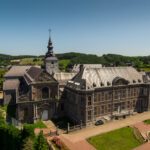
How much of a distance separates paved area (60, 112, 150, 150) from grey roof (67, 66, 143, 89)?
30.2 feet

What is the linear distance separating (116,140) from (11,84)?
125 feet

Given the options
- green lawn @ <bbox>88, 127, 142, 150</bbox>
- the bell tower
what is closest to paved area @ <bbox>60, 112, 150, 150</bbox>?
green lawn @ <bbox>88, 127, 142, 150</bbox>

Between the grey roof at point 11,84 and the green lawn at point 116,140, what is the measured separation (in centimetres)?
3177

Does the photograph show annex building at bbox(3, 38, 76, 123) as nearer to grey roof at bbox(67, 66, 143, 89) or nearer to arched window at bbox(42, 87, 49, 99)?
arched window at bbox(42, 87, 49, 99)

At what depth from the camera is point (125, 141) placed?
43.5m

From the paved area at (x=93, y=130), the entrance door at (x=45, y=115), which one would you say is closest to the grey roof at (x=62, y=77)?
the entrance door at (x=45, y=115)

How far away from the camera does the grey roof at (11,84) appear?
65.1m

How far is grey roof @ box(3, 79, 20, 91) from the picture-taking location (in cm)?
6511

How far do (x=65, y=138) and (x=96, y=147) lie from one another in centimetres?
662

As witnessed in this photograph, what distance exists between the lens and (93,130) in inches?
1881

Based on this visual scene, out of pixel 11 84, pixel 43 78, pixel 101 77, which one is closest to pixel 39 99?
pixel 43 78

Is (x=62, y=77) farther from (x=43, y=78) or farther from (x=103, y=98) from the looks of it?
(x=103, y=98)

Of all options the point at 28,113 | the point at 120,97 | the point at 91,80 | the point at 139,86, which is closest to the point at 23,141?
the point at 28,113

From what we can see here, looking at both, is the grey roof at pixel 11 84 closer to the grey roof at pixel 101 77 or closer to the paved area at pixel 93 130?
the grey roof at pixel 101 77
